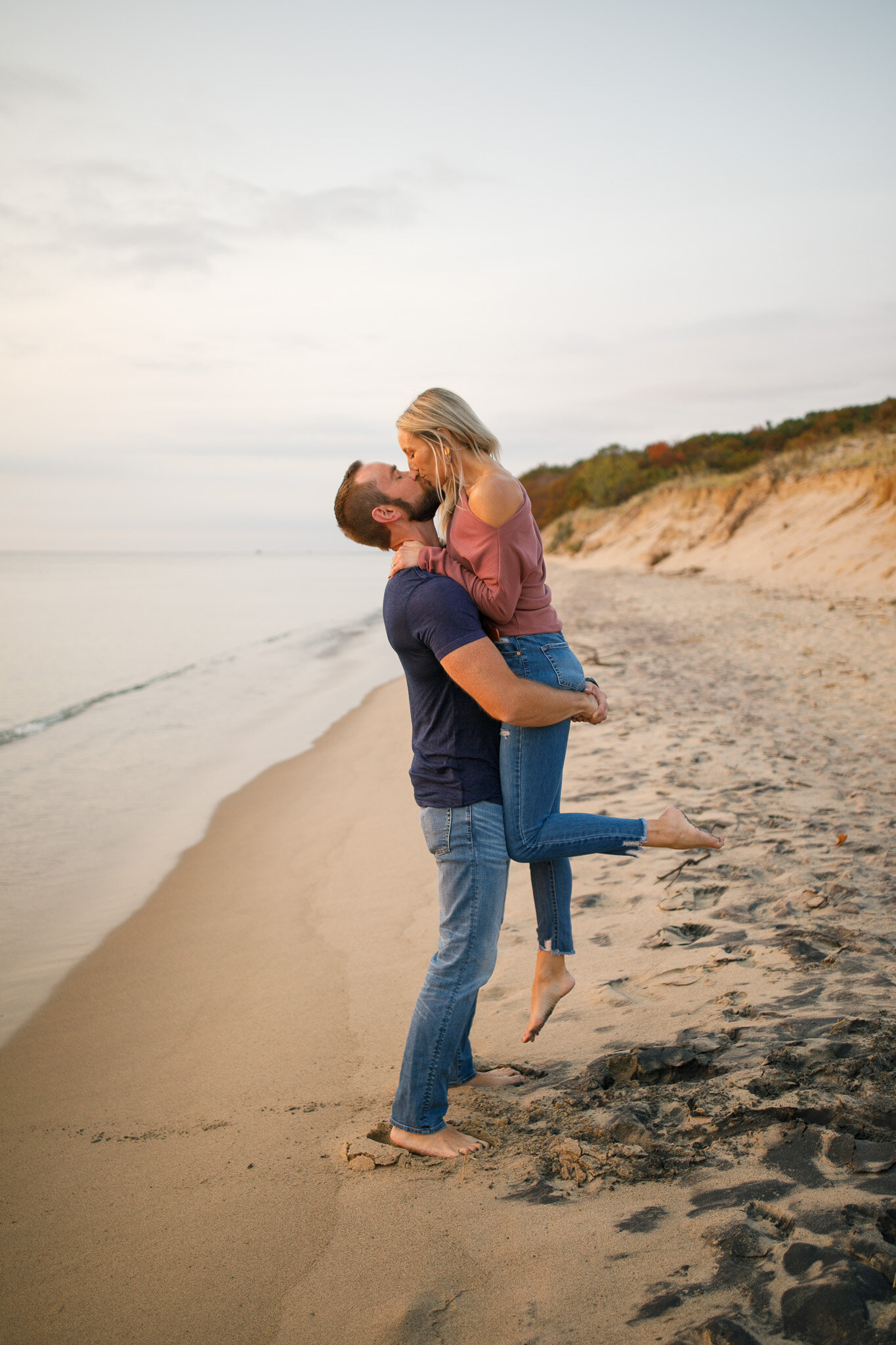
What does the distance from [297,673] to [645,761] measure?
9.83 metres

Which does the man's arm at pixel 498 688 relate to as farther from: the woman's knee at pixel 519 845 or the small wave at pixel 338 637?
the small wave at pixel 338 637

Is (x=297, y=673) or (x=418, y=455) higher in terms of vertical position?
(x=418, y=455)

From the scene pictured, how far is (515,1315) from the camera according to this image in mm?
1747

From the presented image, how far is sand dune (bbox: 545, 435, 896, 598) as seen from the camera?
59.8ft

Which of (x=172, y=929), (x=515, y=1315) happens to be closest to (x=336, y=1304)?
(x=515, y=1315)

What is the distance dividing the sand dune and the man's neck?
15086 millimetres

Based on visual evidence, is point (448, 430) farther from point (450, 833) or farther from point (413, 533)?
point (450, 833)

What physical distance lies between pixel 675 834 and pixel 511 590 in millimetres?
971

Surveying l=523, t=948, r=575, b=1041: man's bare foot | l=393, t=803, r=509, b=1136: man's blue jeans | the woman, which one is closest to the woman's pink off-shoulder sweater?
the woman

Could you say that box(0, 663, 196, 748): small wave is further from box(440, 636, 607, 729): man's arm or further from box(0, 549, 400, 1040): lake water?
box(440, 636, 607, 729): man's arm

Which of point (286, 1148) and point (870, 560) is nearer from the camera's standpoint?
point (286, 1148)

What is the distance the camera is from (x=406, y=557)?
2.40 m

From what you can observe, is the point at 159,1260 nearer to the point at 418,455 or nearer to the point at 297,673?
the point at 418,455

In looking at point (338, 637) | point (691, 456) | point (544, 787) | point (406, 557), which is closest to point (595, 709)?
point (544, 787)
